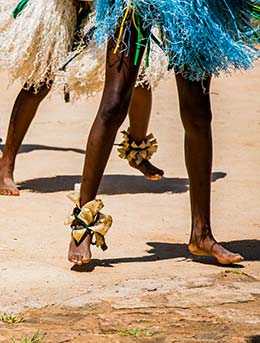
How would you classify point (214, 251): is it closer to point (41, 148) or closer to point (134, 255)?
point (134, 255)

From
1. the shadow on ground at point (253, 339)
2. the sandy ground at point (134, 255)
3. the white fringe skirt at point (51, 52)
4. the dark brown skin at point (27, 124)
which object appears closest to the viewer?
the shadow on ground at point (253, 339)

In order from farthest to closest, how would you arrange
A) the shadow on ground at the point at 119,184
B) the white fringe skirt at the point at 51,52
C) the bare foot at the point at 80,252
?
the shadow on ground at the point at 119,184, the white fringe skirt at the point at 51,52, the bare foot at the point at 80,252

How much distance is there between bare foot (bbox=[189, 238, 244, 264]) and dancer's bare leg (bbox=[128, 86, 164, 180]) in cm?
193

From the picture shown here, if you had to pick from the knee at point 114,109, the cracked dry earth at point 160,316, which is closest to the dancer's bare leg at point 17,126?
the knee at point 114,109

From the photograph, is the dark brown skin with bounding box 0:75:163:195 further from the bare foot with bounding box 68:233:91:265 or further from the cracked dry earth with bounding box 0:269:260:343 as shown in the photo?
the cracked dry earth with bounding box 0:269:260:343

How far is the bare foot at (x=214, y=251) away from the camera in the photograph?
5.07 metres

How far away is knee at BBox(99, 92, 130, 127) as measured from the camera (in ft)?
16.0

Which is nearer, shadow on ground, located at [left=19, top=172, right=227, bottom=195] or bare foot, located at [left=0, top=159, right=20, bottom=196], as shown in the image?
bare foot, located at [left=0, top=159, right=20, bottom=196]

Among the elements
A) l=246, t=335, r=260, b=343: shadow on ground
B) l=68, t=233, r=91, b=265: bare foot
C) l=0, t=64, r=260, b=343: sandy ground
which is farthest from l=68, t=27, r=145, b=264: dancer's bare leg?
l=246, t=335, r=260, b=343: shadow on ground

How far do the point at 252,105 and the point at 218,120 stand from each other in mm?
799

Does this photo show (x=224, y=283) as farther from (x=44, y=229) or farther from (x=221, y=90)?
(x=221, y=90)

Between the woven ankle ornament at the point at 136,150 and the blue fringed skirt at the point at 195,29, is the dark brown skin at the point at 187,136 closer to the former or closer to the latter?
the blue fringed skirt at the point at 195,29

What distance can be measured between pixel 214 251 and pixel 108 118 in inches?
30.9

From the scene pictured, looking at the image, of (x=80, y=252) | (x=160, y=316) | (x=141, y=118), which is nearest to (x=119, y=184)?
(x=141, y=118)
